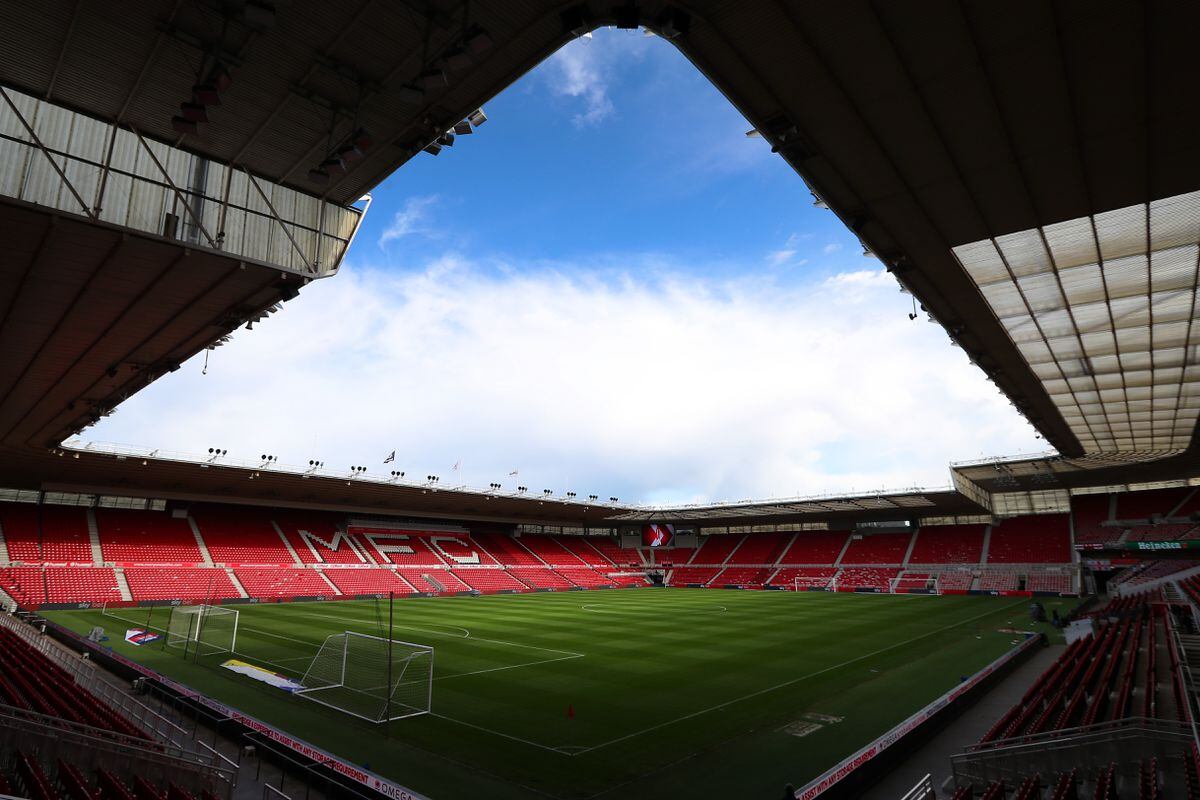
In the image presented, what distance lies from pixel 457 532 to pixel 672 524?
90.8 ft

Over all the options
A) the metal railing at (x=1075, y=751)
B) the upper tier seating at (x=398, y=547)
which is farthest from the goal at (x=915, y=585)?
the metal railing at (x=1075, y=751)

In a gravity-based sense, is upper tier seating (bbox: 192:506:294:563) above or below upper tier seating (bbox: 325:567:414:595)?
above

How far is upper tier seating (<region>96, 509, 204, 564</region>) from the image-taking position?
137 feet

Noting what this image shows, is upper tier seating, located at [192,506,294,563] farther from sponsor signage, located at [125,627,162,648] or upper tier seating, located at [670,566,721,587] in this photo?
upper tier seating, located at [670,566,721,587]

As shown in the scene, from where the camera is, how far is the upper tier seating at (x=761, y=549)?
69750 millimetres

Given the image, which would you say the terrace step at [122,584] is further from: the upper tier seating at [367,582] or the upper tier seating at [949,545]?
the upper tier seating at [949,545]

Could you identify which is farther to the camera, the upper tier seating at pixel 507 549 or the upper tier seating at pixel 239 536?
the upper tier seating at pixel 507 549

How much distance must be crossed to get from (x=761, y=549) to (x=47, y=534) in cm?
6464

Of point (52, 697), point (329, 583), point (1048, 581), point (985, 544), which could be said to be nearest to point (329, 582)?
point (329, 583)

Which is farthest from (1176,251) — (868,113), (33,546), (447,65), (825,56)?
(33,546)

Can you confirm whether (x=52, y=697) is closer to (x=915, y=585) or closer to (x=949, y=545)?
(x=915, y=585)

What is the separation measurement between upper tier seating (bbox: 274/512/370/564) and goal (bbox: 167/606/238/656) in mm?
24721

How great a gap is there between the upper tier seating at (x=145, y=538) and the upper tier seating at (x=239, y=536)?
1.29 m

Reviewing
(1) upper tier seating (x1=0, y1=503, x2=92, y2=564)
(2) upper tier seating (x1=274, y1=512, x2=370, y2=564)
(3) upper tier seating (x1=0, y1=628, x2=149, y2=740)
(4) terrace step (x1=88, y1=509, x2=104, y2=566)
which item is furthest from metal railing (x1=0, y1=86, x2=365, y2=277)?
(2) upper tier seating (x1=274, y1=512, x2=370, y2=564)
